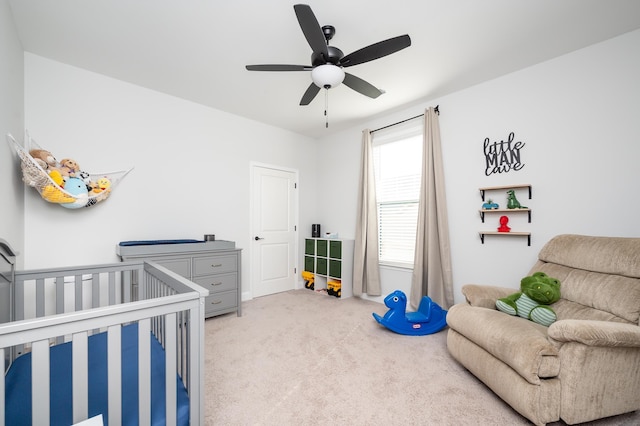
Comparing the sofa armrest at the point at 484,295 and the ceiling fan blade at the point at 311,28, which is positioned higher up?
the ceiling fan blade at the point at 311,28

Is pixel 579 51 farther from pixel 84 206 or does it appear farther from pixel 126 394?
pixel 84 206

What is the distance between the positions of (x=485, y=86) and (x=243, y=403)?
3.62m

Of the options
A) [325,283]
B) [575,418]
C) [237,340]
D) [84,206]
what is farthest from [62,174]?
[575,418]

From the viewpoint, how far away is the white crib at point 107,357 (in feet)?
2.72

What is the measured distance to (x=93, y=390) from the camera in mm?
1153

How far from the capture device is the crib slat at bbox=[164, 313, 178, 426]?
41.7 inches

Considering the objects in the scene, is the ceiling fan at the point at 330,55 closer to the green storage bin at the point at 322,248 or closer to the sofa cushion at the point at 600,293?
the sofa cushion at the point at 600,293

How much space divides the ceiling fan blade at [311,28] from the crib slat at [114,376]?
1.67 m

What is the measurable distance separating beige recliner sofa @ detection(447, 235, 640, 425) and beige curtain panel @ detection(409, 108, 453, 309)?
1024mm

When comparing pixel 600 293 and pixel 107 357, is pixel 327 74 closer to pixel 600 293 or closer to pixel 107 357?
pixel 107 357

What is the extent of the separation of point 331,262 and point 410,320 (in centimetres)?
160

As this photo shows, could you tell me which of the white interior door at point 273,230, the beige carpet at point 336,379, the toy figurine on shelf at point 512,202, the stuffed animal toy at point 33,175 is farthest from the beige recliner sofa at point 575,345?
the stuffed animal toy at point 33,175

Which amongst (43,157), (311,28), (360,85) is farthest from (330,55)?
(43,157)

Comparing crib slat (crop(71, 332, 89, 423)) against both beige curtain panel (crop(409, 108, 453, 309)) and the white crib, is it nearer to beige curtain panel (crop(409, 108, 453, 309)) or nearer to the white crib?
the white crib
